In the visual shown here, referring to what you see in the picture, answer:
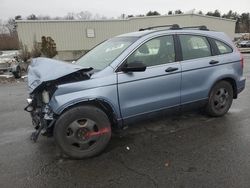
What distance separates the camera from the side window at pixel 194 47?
14.9 ft

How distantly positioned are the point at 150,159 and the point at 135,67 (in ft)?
4.37

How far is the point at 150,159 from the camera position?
360cm

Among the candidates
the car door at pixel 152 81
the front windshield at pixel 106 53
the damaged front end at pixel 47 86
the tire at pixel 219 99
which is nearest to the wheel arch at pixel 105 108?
the car door at pixel 152 81

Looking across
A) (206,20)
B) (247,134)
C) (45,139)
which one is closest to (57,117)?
(45,139)

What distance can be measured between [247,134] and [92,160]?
2621 mm

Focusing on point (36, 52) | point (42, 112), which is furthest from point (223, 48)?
point (36, 52)

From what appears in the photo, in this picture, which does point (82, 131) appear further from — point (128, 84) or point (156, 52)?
point (156, 52)

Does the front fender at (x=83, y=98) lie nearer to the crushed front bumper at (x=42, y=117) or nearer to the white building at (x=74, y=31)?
the crushed front bumper at (x=42, y=117)

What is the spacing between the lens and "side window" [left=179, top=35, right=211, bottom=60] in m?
4.55

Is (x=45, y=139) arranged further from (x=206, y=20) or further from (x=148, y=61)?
(x=206, y=20)

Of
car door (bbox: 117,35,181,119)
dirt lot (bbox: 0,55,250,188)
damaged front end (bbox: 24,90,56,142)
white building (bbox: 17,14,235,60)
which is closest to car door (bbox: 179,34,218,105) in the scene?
car door (bbox: 117,35,181,119)

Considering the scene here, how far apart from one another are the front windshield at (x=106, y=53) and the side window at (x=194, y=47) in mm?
933

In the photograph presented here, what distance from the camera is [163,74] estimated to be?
4.21 meters

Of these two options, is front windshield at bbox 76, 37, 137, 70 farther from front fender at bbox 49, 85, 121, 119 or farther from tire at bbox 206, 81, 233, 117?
tire at bbox 206, 81, 233, 117
